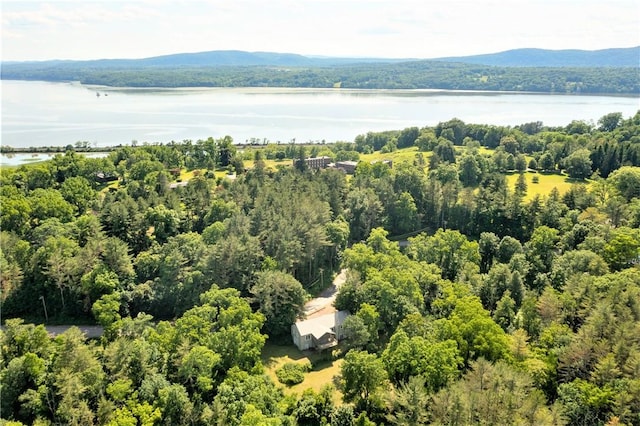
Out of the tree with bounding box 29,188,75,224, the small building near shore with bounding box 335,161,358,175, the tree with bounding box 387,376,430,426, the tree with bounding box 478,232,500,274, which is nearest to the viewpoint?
the tree with bounding box 387,376,430,426

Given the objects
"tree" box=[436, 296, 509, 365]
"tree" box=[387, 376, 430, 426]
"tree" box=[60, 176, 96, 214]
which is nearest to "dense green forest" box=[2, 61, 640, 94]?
"tree" box=[60, 176, 96, 214]

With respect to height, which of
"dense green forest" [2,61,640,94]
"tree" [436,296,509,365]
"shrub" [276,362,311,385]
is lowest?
"shrub" [276,362,311,385]

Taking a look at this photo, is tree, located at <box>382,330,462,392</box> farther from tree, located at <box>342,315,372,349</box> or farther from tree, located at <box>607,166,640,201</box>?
tree, located at <box>607,166,640,201</box>

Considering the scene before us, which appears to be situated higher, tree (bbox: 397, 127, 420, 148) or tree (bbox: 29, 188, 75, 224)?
tree (bbox: 397, 127, 420, 148)

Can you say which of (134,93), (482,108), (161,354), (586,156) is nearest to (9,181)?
(161,354)

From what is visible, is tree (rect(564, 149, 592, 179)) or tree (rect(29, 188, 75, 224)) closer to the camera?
tree (rect(29, 188, 75, 224))

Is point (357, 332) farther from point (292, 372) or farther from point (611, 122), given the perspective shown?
point (611, 122)

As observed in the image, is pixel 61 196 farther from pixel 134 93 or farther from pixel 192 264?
pixel 134 93

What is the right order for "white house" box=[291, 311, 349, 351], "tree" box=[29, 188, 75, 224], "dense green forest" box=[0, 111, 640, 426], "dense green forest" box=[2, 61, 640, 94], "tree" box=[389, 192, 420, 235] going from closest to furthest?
1. "dense green forest" box=[0, 111, 640, 426]
2. "white house" box=[291, 311, 349, 351]
3. "tree" box=[29, 188, 75, 224]
4. "tree" box=[389, 192, 420, 235]
5. "dense green forest" box=[2, 61, 640, 94]
